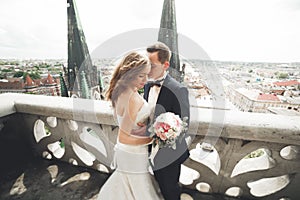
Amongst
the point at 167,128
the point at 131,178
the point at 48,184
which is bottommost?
the point at 48,184

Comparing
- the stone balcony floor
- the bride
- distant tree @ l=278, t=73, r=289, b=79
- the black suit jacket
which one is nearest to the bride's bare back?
the bride

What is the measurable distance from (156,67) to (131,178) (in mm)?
983

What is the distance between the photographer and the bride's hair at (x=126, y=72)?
115 centimetres

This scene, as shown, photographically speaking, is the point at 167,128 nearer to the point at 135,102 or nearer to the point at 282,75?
the point at 135,102

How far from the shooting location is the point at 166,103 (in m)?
1.25

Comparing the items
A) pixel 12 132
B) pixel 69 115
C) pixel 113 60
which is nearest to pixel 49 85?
pixel 12 132

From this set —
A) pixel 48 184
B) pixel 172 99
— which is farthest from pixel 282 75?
pixel 48 184

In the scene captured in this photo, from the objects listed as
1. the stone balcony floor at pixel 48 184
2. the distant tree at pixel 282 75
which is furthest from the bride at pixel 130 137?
the distant tree at pixel 282 75

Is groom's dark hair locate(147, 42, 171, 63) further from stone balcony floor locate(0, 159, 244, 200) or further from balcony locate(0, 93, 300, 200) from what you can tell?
stone balcony floor locate(0, 159, 244, 200)

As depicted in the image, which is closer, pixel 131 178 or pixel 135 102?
pixel 135 102

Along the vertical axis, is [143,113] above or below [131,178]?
above

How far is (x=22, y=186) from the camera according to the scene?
2078mm

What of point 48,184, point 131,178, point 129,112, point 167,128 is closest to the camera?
point 167,128

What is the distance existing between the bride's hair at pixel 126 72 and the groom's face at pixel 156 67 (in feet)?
0.17
